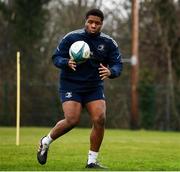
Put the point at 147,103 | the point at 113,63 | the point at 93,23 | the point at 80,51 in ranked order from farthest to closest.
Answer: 1. the point at 147,103
2. the point at 113,63
3. the point at 93,23
4. the point at 80,51

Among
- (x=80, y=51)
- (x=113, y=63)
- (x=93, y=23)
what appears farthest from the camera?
(x=113, y=63)

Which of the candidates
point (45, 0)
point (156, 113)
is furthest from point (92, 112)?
point (45, 0)

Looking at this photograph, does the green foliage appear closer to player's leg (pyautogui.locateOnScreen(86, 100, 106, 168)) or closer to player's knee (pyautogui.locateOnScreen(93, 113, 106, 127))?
player's leg (pyautogui.locateOnScreen(86, 100, 106, 168))

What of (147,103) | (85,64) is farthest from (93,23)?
(147,103)

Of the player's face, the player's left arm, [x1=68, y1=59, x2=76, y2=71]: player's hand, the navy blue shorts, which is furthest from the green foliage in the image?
[x1=68, y1=59, x2=76, y2=71]: player's hand

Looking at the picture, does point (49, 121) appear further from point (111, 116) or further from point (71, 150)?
point (71, 150)

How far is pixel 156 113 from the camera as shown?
113 feet

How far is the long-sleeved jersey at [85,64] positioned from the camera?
10172 mm

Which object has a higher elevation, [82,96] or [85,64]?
[85,64]

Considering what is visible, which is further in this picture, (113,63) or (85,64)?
(113,63)

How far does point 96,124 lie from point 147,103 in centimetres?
2416

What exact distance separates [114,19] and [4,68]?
7.40 metres

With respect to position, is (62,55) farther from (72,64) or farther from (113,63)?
(113,63)

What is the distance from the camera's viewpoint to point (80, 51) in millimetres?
9820
